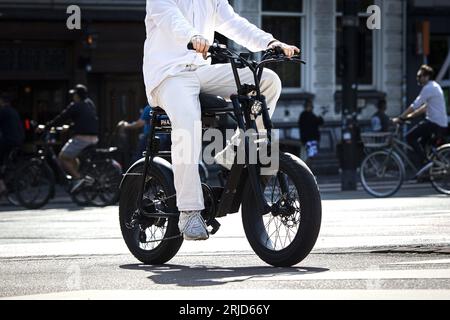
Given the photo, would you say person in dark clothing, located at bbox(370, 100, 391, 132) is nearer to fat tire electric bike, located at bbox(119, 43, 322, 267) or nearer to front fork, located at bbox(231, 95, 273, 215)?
fat tire electric bike, located at bbox(119, 43, 322, 267)

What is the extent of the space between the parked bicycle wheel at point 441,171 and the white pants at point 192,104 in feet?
30.7

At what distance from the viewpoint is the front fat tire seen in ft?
24.1

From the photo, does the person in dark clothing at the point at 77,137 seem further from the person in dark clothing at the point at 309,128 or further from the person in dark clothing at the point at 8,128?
the person in dark clothing at the point at 309,128

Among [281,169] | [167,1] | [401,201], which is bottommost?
[401,201]

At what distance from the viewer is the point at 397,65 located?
2758cm

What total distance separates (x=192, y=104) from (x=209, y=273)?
1.02 metres

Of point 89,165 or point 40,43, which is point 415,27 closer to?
point 40,43

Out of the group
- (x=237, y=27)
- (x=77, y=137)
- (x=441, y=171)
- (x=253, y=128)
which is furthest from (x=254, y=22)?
(x=253, y=128)

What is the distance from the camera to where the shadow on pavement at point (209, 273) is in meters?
6.21

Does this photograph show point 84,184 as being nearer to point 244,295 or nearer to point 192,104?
point 192,104

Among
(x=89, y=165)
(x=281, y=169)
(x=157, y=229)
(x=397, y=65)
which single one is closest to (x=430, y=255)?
(x=281, y=169)

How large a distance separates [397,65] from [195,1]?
20.6 metres

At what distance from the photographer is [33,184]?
1753cm

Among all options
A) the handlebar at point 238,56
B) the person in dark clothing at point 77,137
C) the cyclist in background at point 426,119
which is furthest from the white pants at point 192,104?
the person in dark clothing at point 77,137
